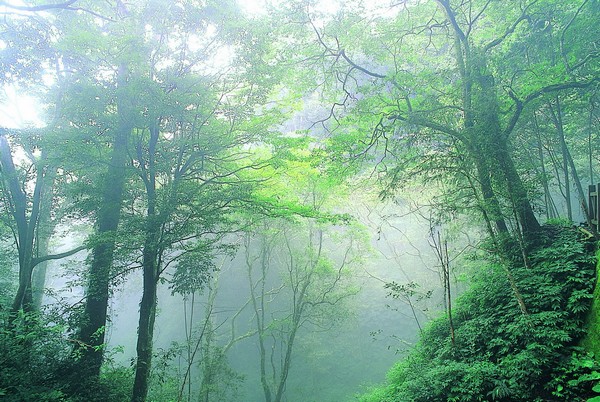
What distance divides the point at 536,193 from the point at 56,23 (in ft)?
41.0

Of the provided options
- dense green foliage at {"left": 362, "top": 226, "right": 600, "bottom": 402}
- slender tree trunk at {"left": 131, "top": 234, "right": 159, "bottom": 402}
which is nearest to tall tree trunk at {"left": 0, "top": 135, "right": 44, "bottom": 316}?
slender tree trunk at {"left": 131, "top": 234, "right": 159, "bottom": 402}

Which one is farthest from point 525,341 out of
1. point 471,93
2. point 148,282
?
point 148,282

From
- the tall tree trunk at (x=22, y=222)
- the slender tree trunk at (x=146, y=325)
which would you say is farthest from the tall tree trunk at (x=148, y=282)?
the tall tree trunk at (x=22, y=222)

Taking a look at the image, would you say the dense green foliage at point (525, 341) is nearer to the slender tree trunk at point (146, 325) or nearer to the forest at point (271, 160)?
the forest at point (271, 160)

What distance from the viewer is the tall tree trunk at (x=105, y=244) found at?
6480mm

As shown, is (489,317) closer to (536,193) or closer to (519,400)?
(519,400)

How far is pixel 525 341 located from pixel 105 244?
7763 mm

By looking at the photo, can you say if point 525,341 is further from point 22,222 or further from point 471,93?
point 22,222

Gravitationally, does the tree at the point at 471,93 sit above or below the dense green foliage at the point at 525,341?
above

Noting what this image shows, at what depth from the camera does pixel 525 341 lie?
4.82 m

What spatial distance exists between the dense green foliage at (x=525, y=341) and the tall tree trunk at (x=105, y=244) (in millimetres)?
6118

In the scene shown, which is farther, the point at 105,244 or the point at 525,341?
the point at 105,244

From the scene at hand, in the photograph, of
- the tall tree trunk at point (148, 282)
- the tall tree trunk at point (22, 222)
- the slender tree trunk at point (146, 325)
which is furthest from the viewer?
the tall tree trunk at point (22, 222)

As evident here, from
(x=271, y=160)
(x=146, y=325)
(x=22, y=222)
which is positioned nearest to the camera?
(x=146, y=325)
